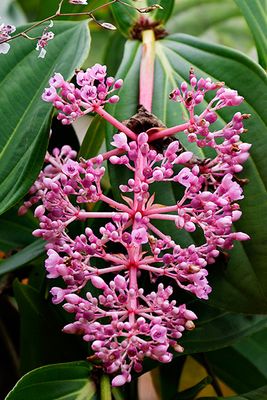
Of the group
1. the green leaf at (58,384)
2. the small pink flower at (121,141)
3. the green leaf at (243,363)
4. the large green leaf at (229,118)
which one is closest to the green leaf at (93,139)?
the large green leaf at (229,118)

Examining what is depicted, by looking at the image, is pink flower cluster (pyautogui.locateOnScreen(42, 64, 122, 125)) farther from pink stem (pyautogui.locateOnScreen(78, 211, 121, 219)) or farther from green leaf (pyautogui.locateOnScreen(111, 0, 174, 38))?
green leaf (pyautogui.locateOnScreen(111, 0, 174, 38))

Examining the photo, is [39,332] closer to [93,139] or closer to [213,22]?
[93,139]

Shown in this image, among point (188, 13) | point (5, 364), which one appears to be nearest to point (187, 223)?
point (5, 364)

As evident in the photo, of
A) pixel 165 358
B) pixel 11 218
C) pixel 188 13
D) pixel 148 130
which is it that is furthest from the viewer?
pixel 188 13

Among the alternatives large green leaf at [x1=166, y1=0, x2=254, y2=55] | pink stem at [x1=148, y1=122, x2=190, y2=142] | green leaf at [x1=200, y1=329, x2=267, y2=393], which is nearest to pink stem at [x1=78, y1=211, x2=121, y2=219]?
pink stem at [x1=148, y1=122, x2=190, y2=142]

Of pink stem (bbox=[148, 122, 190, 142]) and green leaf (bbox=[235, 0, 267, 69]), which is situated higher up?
green leaf (bbox=[235, 0, 267, 69])

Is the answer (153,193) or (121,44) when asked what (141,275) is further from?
(121,44)
